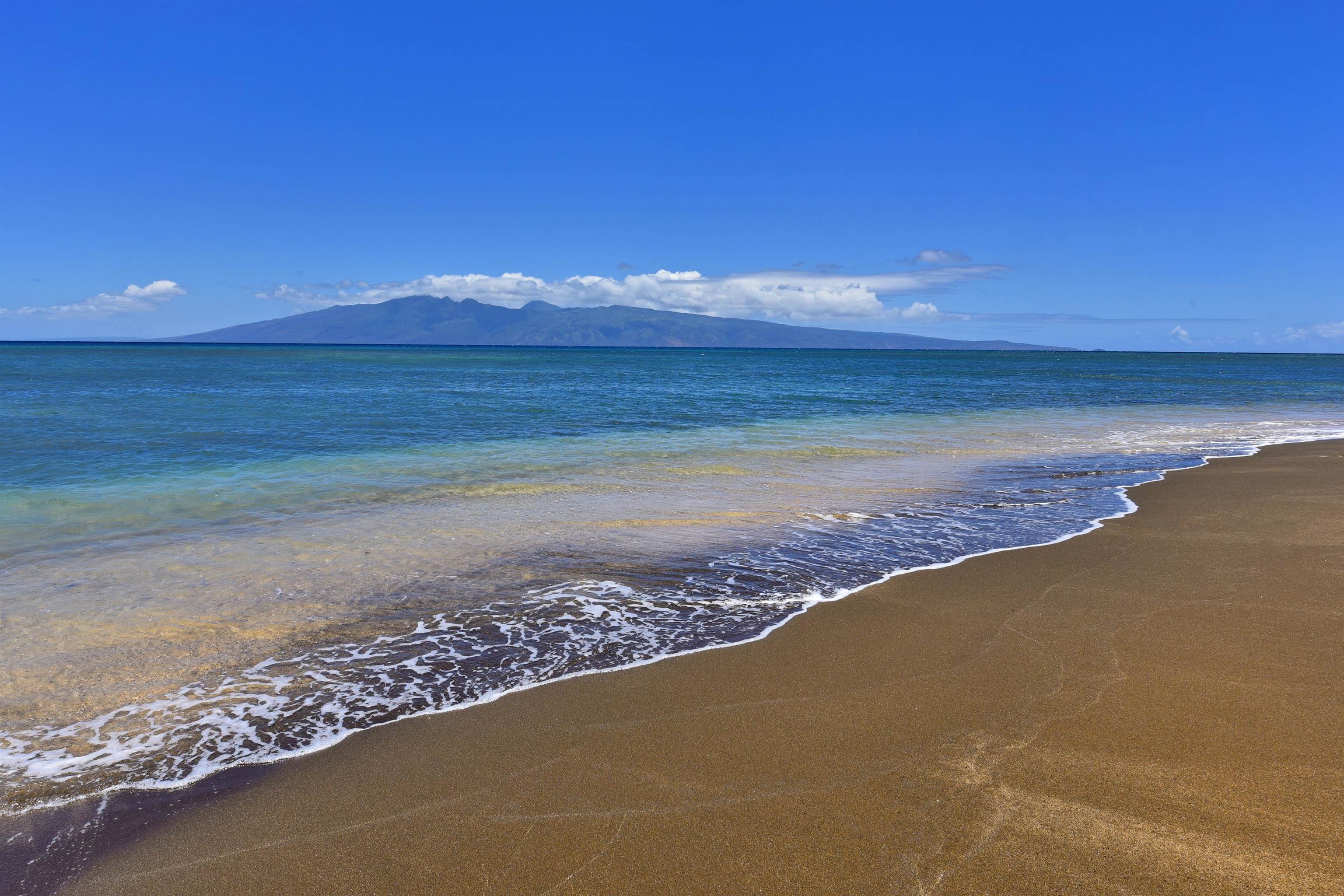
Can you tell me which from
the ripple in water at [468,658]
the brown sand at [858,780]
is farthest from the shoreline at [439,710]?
the brown sand at [858,780]

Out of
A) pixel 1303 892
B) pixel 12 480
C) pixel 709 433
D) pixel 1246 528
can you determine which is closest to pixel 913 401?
pixel 709 433

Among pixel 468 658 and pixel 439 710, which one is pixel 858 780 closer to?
pixel 439 710

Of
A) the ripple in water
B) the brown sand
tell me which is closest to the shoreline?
the ripple in water

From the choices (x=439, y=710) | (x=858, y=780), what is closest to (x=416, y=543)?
(x=439, y=710)

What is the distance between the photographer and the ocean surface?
4957mm

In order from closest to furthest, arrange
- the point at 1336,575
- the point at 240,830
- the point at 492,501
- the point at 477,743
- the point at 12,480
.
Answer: the point at 240,830
the point at 477,743
the point at 1336,575
the point at 492,501
the point at 12,480

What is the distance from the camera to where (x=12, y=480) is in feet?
43.1

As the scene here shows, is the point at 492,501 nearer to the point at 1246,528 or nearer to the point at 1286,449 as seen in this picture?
the point at 1246,528

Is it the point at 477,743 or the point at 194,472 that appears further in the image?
the point at 194,472

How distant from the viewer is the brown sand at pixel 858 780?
3.22m

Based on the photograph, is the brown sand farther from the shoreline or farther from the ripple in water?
the ripple in water

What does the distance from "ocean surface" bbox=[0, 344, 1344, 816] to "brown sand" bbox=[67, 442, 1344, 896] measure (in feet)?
2.16

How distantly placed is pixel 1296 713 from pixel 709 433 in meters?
17.8

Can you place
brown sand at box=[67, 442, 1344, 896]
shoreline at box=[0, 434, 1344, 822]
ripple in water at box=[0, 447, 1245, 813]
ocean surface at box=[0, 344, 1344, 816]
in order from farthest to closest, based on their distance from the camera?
ocean surface at box=[0, 344, 1344, 816] < ripple in water at box=[0, 447, 1245, 813] < shoreline at box=[0, 434, 1344, 822] < brown sand at box=[67, 442, 1344, 896]
